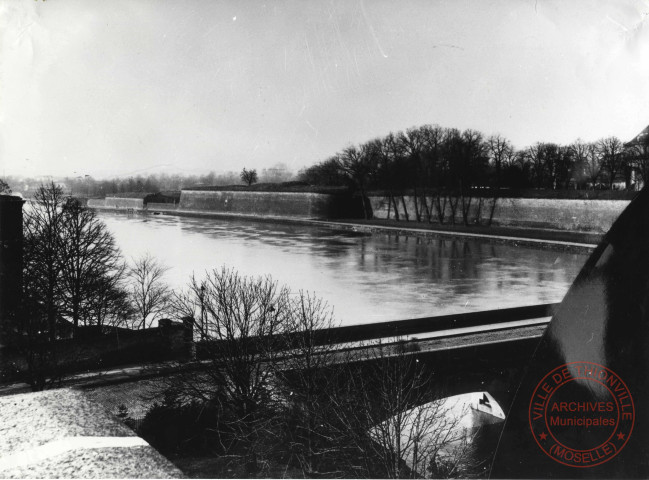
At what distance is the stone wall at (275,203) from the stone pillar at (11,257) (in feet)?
99.2

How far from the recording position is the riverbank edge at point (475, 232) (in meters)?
24.9

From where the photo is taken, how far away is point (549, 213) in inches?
1136

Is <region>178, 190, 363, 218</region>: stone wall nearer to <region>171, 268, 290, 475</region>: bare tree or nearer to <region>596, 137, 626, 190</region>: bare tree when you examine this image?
<region>596, 137, 626, 190</region>: bare tree

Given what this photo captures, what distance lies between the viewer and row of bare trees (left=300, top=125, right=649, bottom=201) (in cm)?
2939

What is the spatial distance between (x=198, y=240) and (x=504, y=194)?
16.5 m

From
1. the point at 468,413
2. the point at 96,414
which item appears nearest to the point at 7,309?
the point at 468,413

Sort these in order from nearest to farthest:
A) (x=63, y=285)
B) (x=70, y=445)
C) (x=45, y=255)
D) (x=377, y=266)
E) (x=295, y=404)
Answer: (x=70, y=445), (x=295, y=404), (x=45, y=255), (x=63, y=285), (x=377, y=266)

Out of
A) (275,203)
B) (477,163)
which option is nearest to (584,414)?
(477,163)

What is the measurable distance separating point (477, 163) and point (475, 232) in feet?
20.7

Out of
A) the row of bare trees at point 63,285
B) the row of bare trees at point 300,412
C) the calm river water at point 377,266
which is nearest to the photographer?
the row of bare trees at point 300,412

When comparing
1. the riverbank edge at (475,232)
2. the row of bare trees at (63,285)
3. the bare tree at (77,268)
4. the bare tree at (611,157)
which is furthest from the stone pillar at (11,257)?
the bare tree at (611,157)

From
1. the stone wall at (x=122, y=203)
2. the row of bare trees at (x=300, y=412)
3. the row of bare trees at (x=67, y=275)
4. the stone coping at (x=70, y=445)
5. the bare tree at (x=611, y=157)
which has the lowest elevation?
the row of bare trees at (x=300, y=412)

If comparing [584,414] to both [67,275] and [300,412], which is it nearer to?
[300,412]

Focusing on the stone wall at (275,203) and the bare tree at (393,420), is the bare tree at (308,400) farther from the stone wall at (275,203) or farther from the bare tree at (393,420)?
the stone wall at (275,203)
